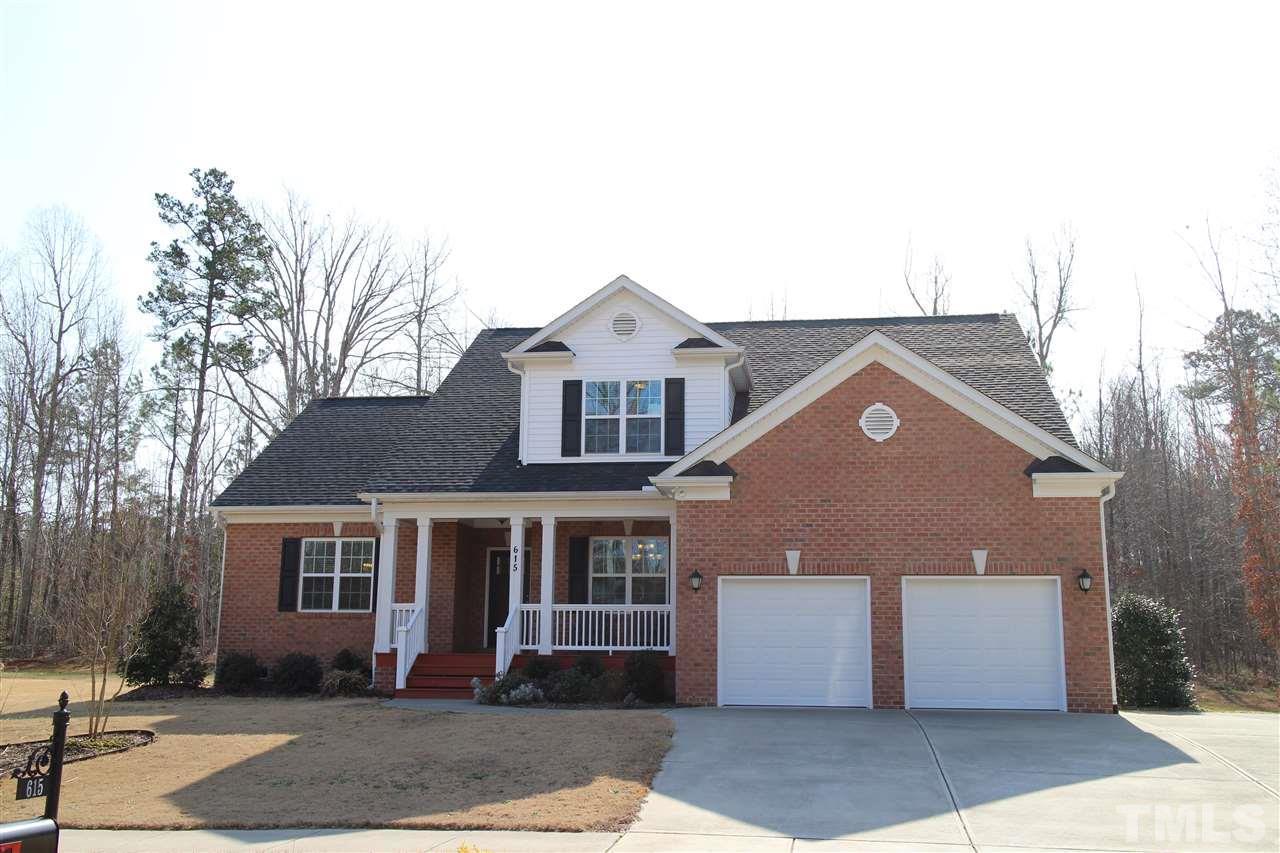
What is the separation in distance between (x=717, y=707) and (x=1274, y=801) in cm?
790

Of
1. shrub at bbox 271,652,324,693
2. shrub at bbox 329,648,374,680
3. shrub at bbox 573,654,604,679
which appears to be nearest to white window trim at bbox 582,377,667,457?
shrub at bbox 573,654,604,679

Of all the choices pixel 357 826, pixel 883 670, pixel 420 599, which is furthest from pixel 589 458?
pixel 357 826

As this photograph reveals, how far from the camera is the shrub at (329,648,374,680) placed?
60.9 ft

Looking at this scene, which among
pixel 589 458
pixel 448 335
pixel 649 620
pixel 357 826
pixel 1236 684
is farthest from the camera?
pixel 448 335

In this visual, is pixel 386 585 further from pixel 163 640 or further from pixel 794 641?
pixel 794 641

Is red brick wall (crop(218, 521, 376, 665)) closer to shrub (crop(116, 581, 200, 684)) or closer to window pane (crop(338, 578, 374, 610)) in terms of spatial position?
window pane (crop(338, 578, 374, 610))

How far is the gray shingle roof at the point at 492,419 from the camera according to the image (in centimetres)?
1889

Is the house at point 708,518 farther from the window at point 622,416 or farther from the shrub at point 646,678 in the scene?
the shrub at point 646,678

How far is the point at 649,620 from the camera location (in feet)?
58.5

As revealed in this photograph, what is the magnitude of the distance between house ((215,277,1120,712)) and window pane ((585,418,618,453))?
44 millimetres

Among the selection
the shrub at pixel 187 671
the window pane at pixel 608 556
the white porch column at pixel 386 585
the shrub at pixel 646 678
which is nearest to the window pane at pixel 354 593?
the white porch column at pixel 386 585

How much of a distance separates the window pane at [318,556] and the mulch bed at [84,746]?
6.86 meters

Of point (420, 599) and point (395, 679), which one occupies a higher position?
point (420, 599)

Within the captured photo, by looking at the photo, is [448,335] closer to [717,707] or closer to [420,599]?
[420,599]
